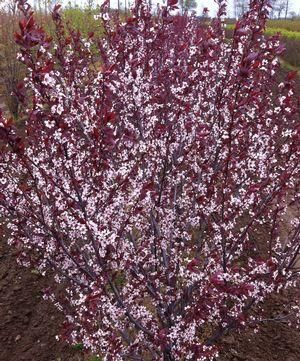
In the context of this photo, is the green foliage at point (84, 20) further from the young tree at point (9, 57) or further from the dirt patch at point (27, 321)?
the dirt patch at point (27, 321)

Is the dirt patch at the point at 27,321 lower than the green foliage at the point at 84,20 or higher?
lower

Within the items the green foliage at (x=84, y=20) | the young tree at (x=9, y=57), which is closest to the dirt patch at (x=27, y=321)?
the young tree at (x=9, y=57)

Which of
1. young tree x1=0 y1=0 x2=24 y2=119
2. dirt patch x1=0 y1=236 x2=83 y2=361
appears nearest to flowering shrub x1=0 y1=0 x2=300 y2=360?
dirt patch x1=0 y1=236 x2=83 y2=361

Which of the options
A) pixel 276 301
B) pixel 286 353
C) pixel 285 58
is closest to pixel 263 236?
pixel 276 301

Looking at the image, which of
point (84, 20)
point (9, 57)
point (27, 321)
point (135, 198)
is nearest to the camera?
point (135, 198)

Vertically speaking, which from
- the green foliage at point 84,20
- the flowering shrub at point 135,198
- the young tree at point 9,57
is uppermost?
the green foliage at point 84,20

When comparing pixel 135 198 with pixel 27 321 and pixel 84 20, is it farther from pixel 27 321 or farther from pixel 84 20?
pixel 84 20

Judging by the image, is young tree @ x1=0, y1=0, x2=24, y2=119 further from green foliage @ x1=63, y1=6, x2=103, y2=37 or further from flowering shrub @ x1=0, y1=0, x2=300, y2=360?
flowering shrub @ x1=0, y1=0, x2=300, y2=360

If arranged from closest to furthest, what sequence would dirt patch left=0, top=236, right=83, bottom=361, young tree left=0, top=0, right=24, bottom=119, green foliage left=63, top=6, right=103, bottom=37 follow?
dirt patch left=0, top=236, right=83, bottom=361
young tree left=0, top=0, right=24, bottom=119
green foliage left=63, top=6, right=103, bottom=37

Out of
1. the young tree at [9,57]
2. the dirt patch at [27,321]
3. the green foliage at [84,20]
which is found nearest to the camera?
the dirt patch at [27,321]

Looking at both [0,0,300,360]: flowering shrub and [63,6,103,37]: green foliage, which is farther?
[63,6,103,37]: green foliage

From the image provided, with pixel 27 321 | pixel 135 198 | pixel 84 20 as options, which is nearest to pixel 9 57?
pixel 84 20

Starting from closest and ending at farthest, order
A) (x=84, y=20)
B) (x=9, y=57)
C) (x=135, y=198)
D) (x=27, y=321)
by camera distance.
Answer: (x=135, y=198) < (x=27, y=321) < (x=9, y=57) < (x=84, y=20)

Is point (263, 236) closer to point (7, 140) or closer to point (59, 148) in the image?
point (59, 148)
